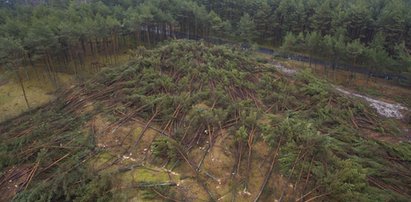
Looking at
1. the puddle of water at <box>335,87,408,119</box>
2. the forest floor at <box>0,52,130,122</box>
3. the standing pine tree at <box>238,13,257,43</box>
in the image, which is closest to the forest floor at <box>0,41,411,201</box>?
the puddle of water at <box>335,87,408,119</box>

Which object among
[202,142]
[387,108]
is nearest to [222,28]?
[387,108]

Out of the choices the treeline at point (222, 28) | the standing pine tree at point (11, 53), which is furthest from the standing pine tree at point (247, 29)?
the standing pine tree at point (11, 53)

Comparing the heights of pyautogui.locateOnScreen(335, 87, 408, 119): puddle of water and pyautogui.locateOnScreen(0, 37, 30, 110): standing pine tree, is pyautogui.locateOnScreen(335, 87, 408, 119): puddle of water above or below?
below

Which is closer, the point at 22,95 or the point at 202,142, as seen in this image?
the point at 202,142

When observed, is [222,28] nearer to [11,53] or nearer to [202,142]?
[11,53]

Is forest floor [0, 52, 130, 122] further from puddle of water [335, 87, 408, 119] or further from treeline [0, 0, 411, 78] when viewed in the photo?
puddle of water [335, 87, 408, 119]

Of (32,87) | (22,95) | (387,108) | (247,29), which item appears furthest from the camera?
(247,29)

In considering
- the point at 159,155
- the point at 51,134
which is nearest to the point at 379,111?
the point at 159,155

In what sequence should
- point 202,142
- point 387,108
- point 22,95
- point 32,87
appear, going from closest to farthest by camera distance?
point 202,142 < point 387,108 < point 22,95 < point 32,87

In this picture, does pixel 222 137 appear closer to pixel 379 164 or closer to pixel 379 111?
pixel 379 164
